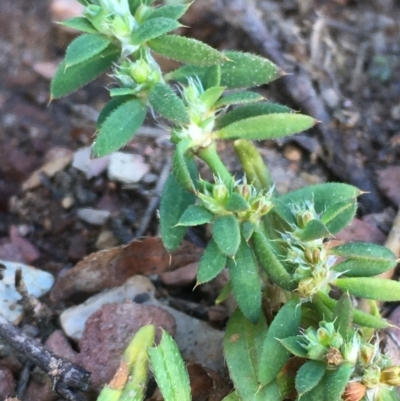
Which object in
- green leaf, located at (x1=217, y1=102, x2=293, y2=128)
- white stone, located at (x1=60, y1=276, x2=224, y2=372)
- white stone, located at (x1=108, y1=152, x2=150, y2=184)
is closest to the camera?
green leaf, located at (x1=217, y1=102, x2=293, y2=128)

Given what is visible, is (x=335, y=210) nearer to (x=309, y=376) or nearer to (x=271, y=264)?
(x=271, y=264)

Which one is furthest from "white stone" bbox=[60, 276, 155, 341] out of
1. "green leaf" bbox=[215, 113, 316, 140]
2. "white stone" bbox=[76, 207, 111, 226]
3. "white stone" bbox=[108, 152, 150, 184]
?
"green leaf" bbox=[215, 113, 316, 140]

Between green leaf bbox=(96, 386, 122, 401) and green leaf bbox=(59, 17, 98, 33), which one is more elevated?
green leaf bbox=(59, 17, 98, 33)

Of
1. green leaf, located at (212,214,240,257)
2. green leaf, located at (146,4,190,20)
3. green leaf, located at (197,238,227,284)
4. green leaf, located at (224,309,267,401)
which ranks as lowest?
green leaf, located at (224,309,267,401)

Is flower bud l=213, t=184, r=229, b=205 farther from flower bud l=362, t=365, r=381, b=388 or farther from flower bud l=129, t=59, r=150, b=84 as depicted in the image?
flower bud l=362, t=365, r=381, b=388

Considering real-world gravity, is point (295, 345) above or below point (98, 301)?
above

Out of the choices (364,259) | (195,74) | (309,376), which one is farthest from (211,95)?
(309,376)
